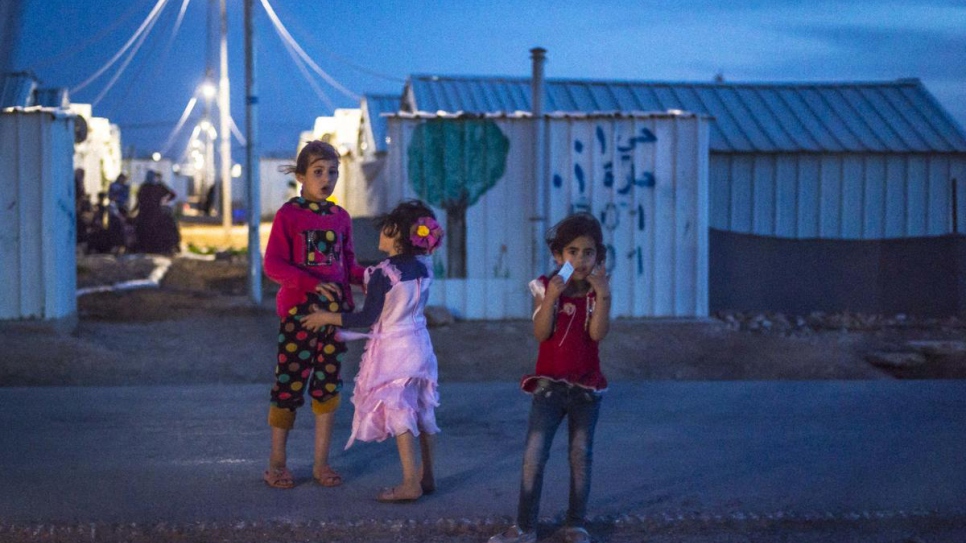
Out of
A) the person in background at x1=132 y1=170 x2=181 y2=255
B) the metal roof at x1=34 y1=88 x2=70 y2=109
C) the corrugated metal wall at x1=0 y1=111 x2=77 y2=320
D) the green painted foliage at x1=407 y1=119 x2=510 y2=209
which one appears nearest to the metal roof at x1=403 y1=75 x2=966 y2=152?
the green painted foliage at x1=407 y1=119 x2=510 y2=209

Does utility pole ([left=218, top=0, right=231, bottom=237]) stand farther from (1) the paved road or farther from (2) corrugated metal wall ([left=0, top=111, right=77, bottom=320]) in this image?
(1) the paved road

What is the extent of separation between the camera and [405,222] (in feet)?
15.6

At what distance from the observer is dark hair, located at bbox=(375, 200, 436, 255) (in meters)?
4.76

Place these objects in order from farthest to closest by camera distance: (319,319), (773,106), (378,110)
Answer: (378,110) < (773,106) < (319,319)

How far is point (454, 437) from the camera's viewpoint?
247 inches

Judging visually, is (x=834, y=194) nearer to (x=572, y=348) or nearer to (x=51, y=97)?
(x=572, y=348)

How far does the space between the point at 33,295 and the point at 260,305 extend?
305cm

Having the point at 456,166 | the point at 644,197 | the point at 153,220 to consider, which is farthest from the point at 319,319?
the point at 153,220

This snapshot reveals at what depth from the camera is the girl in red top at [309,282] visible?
4836mm

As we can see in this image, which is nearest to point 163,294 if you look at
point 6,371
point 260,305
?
point 260,305

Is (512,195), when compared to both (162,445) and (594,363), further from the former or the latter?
(594,363)

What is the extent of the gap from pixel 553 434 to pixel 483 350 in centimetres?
549

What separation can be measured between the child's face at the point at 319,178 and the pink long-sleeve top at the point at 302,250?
0.04m

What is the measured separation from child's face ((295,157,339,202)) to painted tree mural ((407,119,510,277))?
596 cm
